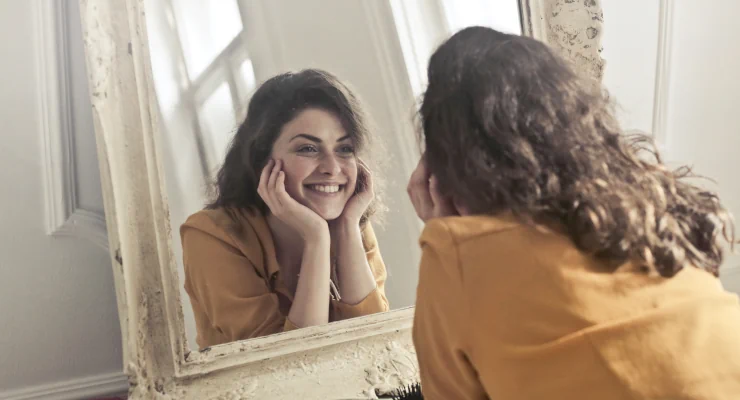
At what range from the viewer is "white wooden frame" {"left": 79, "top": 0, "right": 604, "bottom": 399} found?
2.83 ft

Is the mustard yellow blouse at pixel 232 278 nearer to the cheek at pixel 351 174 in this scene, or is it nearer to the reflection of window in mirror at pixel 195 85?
the reflection of window in mirror at pixel 195 85

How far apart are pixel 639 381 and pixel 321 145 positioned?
62cm

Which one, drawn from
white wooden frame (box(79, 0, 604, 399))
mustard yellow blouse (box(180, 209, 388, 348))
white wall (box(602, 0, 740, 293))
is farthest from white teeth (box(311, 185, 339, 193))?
white wall (box(602, 0, 740, 293))

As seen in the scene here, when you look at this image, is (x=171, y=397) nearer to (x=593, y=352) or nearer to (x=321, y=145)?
(x=321, y=145)

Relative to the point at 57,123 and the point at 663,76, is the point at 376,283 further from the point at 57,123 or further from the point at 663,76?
the point at 663,76

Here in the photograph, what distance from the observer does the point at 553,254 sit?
2.09 ft

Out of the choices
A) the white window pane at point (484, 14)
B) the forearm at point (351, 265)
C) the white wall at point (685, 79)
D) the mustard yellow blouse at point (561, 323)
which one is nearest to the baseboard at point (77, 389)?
the forearm at point (351, 265)

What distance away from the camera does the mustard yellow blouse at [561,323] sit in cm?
60

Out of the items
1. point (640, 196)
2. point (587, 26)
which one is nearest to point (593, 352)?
point (640, 196)

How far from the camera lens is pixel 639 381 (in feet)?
1.96

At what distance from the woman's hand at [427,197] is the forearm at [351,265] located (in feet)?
0.64

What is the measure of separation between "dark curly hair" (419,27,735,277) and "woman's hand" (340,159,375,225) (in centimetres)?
27

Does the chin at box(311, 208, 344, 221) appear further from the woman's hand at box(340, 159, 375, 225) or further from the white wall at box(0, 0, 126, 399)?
the white wall at box(0, 0, 126, 399)

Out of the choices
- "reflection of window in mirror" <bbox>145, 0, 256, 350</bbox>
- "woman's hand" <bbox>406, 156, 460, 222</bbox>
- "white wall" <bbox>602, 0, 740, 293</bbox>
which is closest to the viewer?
"woman's hand" <bbox>406, 156, 460, 222</bbox>
